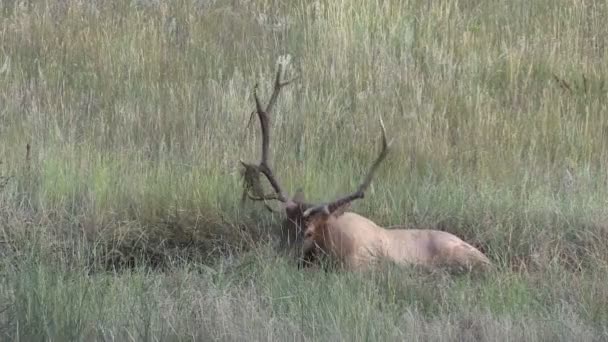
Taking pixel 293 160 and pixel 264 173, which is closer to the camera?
pixel 264 173

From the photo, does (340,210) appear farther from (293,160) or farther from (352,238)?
(293,160)

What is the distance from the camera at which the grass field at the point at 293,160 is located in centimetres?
500

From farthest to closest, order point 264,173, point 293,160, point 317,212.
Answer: point 293,160 < point 264,173 < point 317,212

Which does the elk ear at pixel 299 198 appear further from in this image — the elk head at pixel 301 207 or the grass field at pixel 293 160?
the grass field at pixel 293 160

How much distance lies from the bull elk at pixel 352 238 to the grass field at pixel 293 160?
245mm

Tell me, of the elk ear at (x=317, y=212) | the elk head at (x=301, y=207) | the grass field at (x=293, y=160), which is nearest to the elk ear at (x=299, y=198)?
the elk head at (x=301, y=207)

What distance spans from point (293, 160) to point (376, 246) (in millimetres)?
1795

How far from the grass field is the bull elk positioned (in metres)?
0.25

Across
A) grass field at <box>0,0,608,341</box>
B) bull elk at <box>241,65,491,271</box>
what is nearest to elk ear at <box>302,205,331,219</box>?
bull elk at <box>241,65,491,271</box>

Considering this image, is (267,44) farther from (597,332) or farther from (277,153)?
(597,332)

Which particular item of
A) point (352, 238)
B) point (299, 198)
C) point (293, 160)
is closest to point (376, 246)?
point (352, 238)

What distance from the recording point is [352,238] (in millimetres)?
6371

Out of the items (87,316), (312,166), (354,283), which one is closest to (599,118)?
(312,166)

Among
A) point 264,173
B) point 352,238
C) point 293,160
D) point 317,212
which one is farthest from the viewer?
point 293,160
